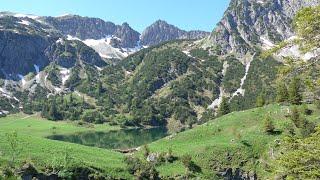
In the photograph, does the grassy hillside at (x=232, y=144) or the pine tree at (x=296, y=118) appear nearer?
the grassy hillside at (x=232, y=144)

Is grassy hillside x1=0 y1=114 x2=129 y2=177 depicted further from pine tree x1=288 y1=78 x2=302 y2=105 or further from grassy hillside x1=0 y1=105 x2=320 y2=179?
pine tree x1=288 y1=78 x2=302 y2=105

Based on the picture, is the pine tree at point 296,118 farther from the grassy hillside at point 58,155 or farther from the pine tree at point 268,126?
the grassy hillside at point 58,155

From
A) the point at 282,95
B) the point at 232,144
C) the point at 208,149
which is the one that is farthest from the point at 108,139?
the point at 208,149

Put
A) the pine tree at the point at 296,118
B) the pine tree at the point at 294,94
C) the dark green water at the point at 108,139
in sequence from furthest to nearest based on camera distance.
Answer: the dark green water at the point at 108,139
the pine tree at the point at 294,94
the pine tree at the point at 296,118

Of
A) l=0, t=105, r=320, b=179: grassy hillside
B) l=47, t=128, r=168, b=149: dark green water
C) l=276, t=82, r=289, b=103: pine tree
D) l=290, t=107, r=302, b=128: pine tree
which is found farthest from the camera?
l=47, t=128, r=168, b=149: dark green water

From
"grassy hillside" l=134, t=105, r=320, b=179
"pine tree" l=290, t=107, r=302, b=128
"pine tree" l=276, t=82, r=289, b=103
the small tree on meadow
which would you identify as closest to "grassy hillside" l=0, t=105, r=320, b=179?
"grassy hillside" l=134, t=105, r=320, b=179

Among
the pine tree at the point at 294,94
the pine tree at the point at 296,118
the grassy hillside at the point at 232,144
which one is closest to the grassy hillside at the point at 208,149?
the grassy hillside at the point at 232,144

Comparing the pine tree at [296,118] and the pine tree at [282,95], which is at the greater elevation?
the pine tree at [282,95]

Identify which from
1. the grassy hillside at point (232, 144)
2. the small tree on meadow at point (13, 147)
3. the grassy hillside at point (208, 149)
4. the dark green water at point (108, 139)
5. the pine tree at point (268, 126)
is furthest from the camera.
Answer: the dark green water at point (108, 139)

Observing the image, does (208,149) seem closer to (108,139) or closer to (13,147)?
(13,147)

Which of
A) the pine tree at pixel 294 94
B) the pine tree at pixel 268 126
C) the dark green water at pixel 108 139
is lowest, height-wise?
the dark green water at pixel 108 139

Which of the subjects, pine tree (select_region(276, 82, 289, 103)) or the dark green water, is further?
the dark green water

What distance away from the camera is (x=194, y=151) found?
7612 cm

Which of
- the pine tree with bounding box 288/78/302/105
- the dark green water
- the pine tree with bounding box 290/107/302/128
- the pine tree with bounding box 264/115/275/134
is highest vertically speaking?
the pine tree with bounding box 288/78/302/105
